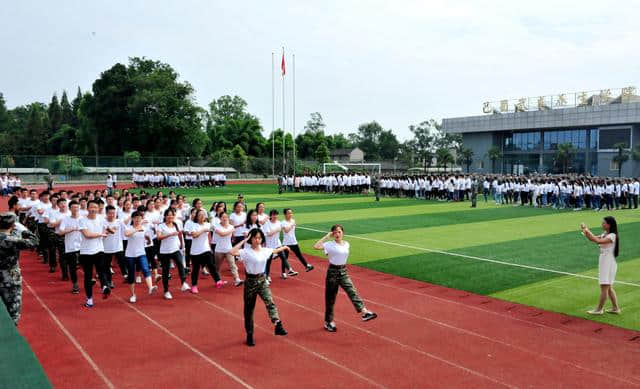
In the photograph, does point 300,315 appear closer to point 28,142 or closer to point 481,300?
point 481,300

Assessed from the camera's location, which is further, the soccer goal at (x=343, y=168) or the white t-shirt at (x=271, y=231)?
the soccer goal at (x=343, y=168)

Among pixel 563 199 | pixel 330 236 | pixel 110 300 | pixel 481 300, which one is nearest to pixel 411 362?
pixel 330 236

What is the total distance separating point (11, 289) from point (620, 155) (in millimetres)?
53742

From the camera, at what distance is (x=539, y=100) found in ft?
191

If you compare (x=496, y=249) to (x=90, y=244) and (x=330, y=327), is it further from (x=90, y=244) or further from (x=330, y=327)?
(x=90, y=244)

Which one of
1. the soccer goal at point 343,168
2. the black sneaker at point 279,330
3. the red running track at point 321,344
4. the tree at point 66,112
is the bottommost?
the red running track at point 321,344

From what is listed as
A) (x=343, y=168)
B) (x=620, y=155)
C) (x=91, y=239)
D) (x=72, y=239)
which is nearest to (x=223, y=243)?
(x=91, y=239)

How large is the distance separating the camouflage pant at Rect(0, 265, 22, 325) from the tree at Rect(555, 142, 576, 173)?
184ft

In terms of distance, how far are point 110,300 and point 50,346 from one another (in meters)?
2.68

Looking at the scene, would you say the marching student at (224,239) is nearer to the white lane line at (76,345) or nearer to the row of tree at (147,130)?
the white lane line at (76,345)

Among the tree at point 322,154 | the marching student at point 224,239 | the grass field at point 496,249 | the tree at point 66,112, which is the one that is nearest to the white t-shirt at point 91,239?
the marching student at point 224,239

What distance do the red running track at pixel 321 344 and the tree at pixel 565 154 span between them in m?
49.9

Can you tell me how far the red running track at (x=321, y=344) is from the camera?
664 centimetres

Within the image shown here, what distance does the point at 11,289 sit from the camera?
280 inches
